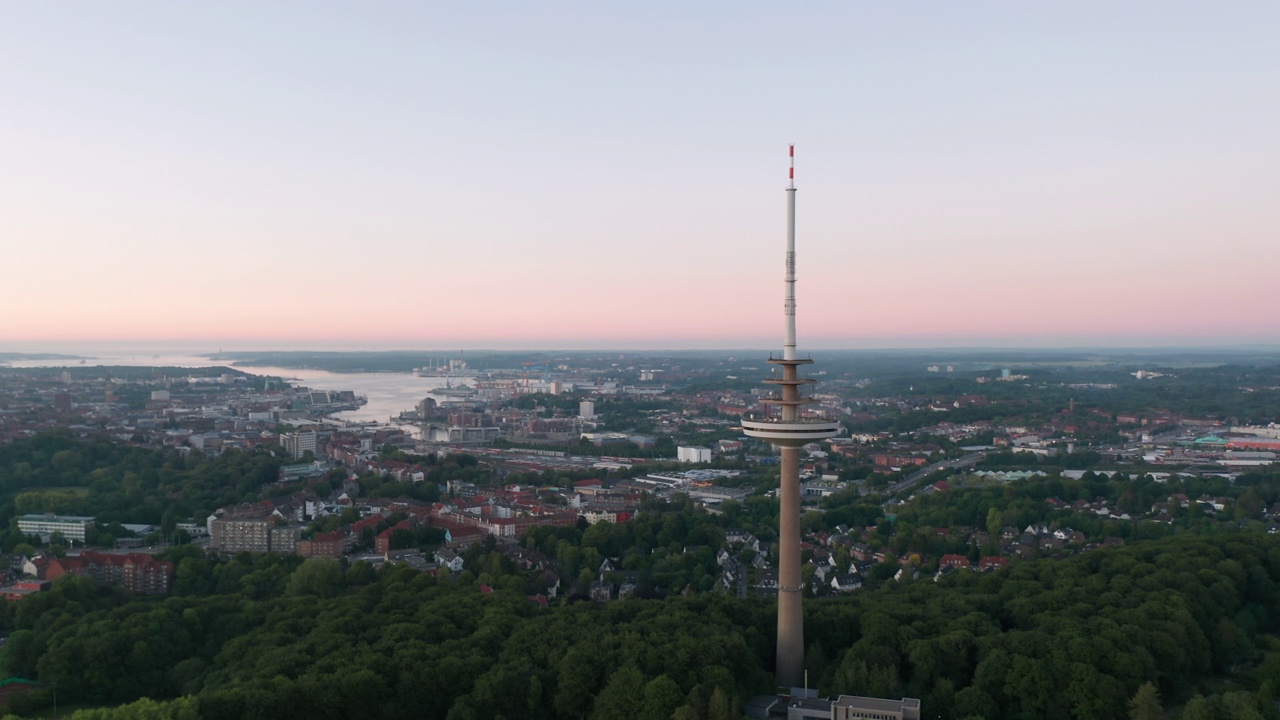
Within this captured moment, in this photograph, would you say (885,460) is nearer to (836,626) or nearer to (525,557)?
(525,557)

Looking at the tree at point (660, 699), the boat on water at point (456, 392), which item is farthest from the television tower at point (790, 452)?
the boat on water at point (456, 392)

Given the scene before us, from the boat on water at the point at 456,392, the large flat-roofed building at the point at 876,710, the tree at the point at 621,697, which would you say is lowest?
the boat on water at the point at 456,392

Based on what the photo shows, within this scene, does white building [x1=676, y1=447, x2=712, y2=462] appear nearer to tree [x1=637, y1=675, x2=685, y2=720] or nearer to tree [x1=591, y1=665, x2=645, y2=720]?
tree [x1=591, y1=665, x2=645, y2=720]

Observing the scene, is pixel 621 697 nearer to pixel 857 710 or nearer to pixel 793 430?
pixel 857 710

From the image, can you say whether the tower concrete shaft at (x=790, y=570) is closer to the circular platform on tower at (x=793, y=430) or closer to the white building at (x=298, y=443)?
the circular platform on tower at (x=793, y=430)

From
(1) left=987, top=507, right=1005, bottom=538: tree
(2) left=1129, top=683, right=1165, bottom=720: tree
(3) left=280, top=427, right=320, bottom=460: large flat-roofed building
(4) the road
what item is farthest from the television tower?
(3) left=280, top=427, right=320, bottom=460: large flat-roofed building

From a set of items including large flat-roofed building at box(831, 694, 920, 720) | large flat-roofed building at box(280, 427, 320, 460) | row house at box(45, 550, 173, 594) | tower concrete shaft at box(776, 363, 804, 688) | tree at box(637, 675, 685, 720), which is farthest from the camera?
large flat-roofed building at box(280, 427, 320, 460)
